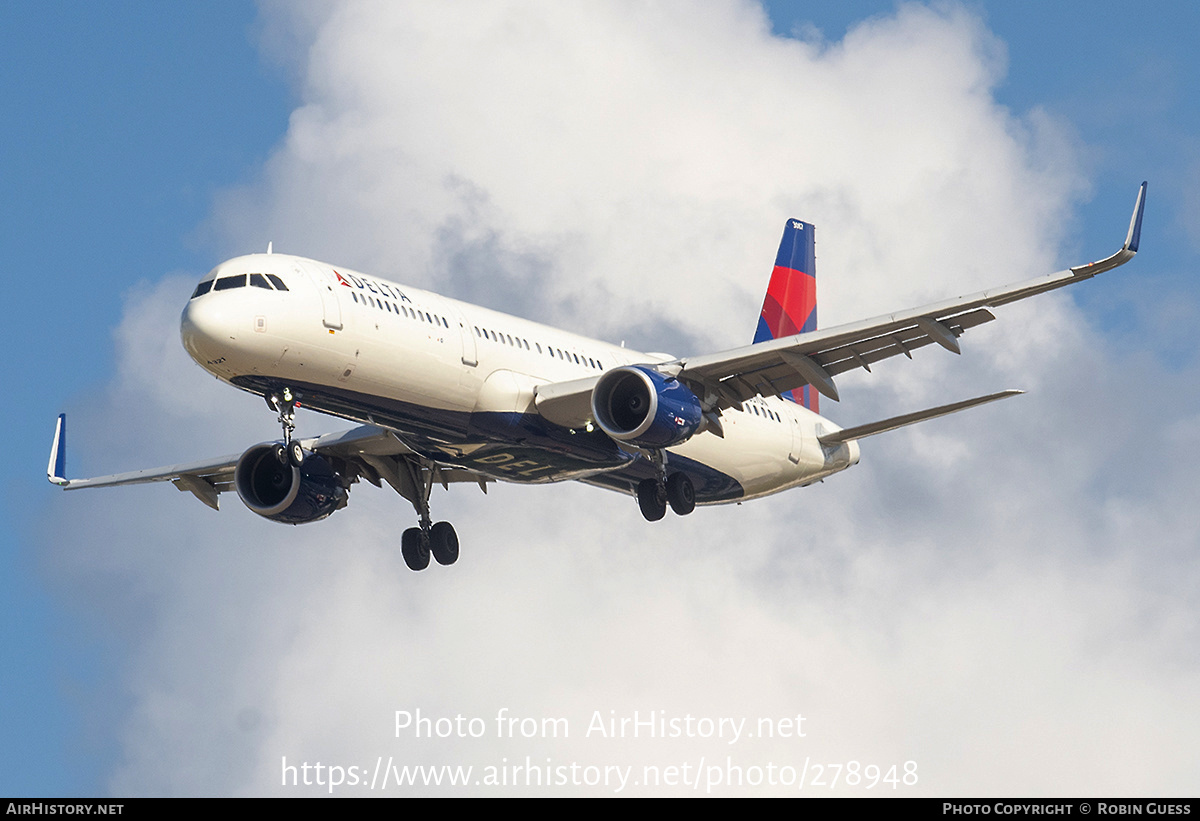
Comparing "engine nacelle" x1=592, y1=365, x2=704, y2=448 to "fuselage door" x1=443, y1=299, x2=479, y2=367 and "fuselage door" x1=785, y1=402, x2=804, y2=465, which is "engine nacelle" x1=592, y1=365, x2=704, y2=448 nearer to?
"fuselage door" x1=443, y1=299, x2=479, y2=367

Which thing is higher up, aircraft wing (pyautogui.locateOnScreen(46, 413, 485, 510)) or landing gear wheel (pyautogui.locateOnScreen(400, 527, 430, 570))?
aircraft wing (pyautogui.locateOnScreen(46, 413, 485, 510))

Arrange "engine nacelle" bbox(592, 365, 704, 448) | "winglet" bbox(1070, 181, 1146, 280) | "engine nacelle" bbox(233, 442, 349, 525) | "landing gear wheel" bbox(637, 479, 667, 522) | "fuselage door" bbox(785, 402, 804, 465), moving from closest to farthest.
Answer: "winglet" bbox(1070, 181, 1146, 280)
"engine nacelle" bbox(592, 365, 704, 448)
"landing gear wheel" bbox(637, 479, 667, 522)
"engine nacelle" bbox(233, 442, 349, 525)
"fuselage door" bbox(785, 402, 804, 465)

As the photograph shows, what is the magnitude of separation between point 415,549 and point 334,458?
3269mm

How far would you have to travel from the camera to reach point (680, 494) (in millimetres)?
43625

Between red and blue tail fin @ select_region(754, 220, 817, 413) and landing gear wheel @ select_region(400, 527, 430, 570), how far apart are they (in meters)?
14.8

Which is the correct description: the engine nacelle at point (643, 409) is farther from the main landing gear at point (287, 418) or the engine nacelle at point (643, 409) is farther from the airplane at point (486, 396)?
the main landing gear at point (287, 418)

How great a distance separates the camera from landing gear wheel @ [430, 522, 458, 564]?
4609 cm

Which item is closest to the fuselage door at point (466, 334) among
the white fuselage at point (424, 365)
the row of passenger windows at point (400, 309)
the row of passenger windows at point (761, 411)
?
the white fuselage at point (424, 365)

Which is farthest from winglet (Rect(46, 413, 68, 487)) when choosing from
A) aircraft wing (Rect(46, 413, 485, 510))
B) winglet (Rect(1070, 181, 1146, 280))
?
winglet (Rect(1070, 181, 1146, 280))

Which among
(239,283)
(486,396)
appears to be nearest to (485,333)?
(486,396)

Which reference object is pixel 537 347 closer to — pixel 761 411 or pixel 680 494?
pixel 680 494

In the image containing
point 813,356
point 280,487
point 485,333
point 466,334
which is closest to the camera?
point 466,334

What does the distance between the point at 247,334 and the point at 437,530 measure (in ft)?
→ 40.6
